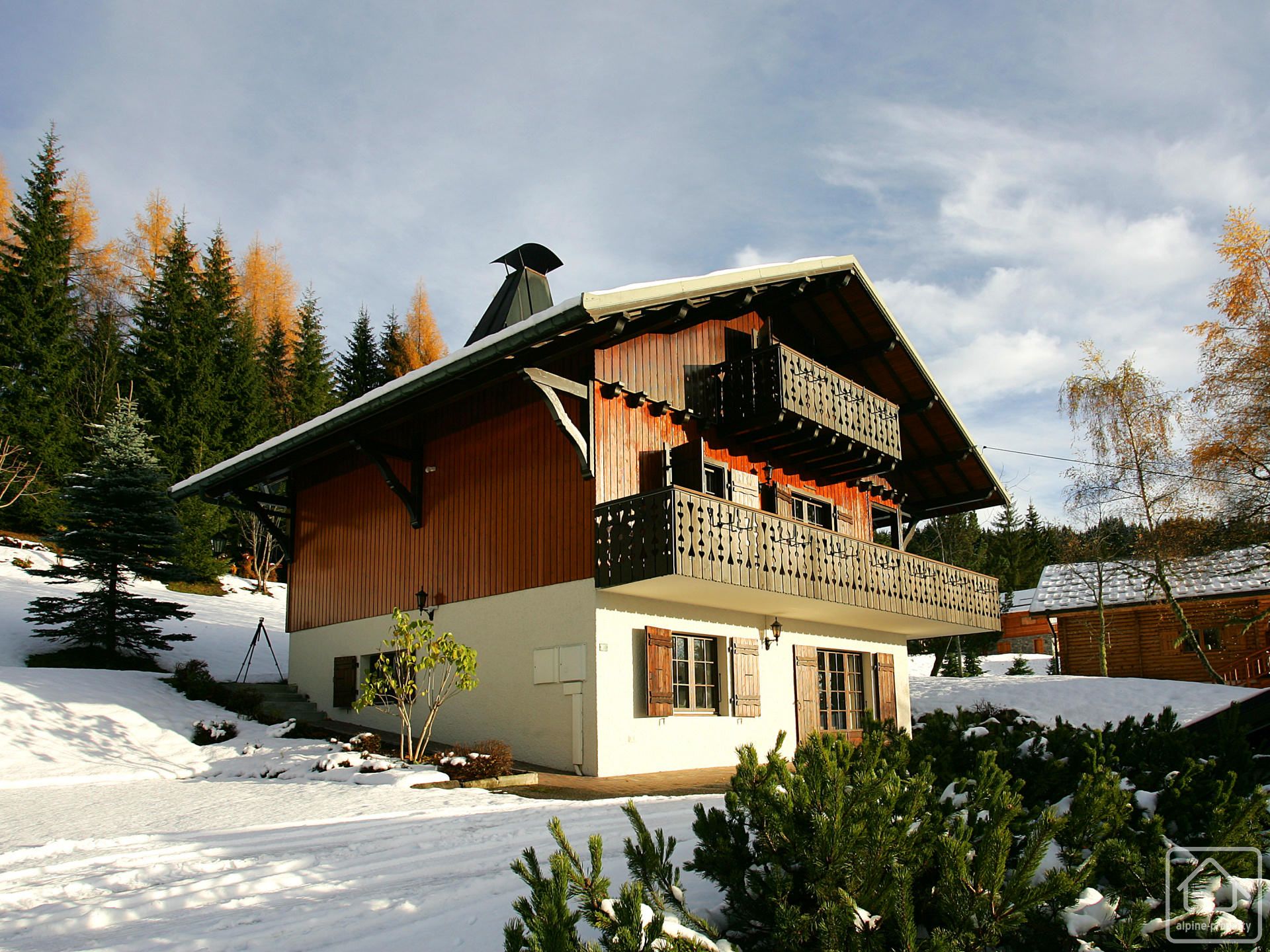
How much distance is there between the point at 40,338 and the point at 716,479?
26.0 m

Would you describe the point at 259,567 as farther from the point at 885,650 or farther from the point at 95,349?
the point at 885,650

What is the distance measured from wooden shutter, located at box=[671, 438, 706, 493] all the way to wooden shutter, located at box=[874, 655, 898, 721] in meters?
6.45

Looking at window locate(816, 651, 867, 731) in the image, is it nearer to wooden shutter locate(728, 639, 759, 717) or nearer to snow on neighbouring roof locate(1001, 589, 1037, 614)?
wooden shutter locate(728, 639, 759, 717)

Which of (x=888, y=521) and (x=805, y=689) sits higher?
(x=888, y=521)

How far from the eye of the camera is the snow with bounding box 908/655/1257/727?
2039 centimetres

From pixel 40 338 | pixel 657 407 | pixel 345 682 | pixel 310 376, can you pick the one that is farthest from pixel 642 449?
pixel 310 376

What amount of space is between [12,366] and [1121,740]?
33.5m

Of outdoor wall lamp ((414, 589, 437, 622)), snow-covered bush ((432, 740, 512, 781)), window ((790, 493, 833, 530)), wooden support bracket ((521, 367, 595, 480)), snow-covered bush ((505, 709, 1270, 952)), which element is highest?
wooden support bracket ((521, 367, 595, 480))

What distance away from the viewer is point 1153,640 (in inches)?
1096

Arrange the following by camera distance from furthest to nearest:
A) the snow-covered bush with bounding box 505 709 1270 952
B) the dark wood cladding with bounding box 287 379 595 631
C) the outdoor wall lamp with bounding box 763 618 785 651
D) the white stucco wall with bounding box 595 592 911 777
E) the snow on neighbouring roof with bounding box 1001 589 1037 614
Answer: the snow on neighbouring roof with bounding box 1001 589 1037 614 → the outdoor wall lamp with bounding box 763 618 785 651 → the dark wood cladding with bounding box 287 379 595 631 → the white stucco wall with bounding box 595 592 911 777 → the snow-covered bush with bounding box 505 709 1270 952

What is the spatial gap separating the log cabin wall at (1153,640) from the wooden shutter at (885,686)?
1122 centimetres

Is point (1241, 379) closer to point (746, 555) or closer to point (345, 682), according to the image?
point (746, 555)

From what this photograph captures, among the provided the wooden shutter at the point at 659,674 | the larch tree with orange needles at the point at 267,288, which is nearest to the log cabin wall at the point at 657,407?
the wooden shutter at the point at 659,674

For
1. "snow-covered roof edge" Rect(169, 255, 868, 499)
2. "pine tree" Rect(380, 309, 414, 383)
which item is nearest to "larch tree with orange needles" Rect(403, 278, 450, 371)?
"pine tree" Rect(380, 309, 414, 383)
